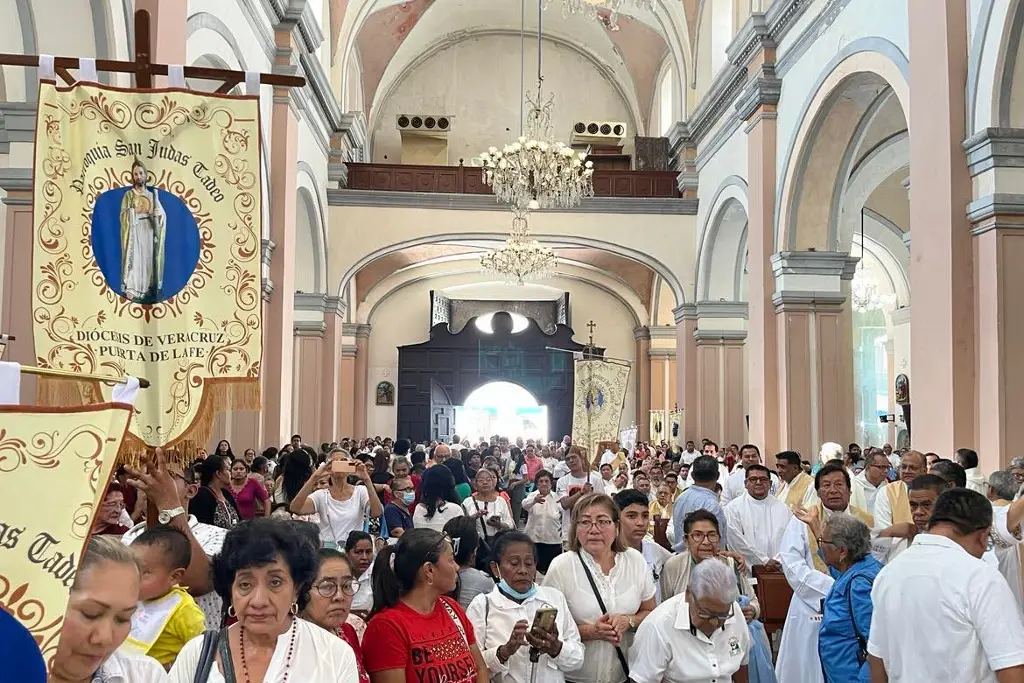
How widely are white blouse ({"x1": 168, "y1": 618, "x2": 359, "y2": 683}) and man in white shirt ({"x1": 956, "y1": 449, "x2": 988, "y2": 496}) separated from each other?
6.37 metres

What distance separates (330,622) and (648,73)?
73.3 ft

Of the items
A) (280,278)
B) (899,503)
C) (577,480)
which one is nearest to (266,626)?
(899,503)

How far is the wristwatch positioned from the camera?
3.63m

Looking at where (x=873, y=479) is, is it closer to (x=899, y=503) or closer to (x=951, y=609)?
(x=899, y=503)

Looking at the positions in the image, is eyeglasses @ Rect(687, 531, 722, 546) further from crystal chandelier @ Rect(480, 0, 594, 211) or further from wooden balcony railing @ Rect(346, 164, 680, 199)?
wooden balcony railing @ Rect(346, 164, 680, 199)

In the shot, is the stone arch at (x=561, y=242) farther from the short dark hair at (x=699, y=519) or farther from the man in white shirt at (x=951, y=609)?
the man in white shirt at (x=951, y=609)

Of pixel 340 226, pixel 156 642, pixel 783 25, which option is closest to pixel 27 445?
pixel 156 642

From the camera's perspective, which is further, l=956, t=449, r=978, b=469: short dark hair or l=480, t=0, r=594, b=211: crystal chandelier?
l=480, t=0, r=594, b=211: crystal chandelier

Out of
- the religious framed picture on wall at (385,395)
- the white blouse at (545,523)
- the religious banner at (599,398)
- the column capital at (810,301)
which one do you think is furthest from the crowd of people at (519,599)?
the religious framed picture on wall at (385,395)

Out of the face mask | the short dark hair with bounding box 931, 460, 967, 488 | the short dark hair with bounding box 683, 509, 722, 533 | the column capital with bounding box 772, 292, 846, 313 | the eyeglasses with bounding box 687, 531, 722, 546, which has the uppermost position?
the column capital with bounding box 772, 292, 846, 313

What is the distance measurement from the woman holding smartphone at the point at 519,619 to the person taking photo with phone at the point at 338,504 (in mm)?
2072

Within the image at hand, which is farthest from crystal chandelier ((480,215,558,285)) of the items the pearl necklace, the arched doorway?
the pearl necklace

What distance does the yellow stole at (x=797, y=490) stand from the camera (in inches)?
293

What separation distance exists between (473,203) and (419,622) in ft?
57.0
